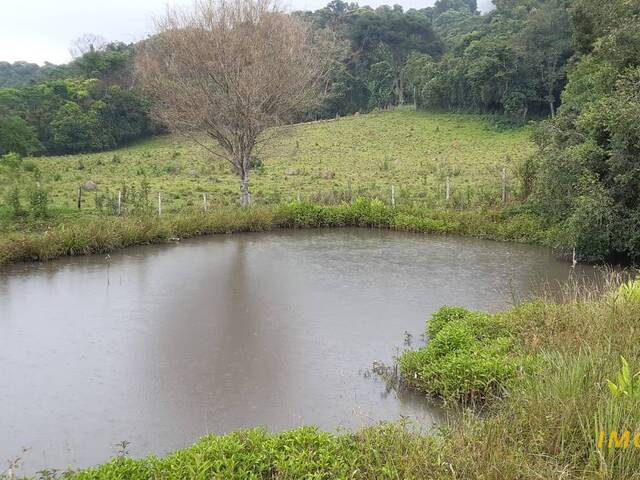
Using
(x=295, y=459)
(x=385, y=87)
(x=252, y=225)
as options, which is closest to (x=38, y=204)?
(x=252, y=225)

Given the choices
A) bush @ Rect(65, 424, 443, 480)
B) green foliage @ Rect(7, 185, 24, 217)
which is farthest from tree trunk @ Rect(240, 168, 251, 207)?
bush @ Rect(65, 424, 443, 480)

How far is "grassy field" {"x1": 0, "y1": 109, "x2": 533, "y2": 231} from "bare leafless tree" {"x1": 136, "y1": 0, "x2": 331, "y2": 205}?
150cm

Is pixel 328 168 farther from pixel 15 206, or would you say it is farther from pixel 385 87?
pixel 385 87

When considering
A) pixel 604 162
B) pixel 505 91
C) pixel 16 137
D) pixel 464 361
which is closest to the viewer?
pixel 464 361

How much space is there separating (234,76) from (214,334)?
10800 mm

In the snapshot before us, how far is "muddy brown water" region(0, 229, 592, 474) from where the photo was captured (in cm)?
561

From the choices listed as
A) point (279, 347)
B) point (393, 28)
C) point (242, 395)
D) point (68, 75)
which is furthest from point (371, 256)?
point (393, 28)

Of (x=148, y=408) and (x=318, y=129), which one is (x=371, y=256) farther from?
(x=318, y=129)

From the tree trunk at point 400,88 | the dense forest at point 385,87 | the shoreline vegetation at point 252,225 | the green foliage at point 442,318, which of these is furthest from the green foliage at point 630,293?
the tree trunk at point 400,88

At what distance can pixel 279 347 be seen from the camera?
298 inches

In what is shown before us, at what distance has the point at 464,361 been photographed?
6102 mm

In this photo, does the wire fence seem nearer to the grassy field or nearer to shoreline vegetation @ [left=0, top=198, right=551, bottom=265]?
the grassy field

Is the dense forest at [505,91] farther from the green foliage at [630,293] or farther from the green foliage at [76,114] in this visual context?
the green foliage at [630,293]

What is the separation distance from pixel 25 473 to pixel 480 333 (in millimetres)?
5059
